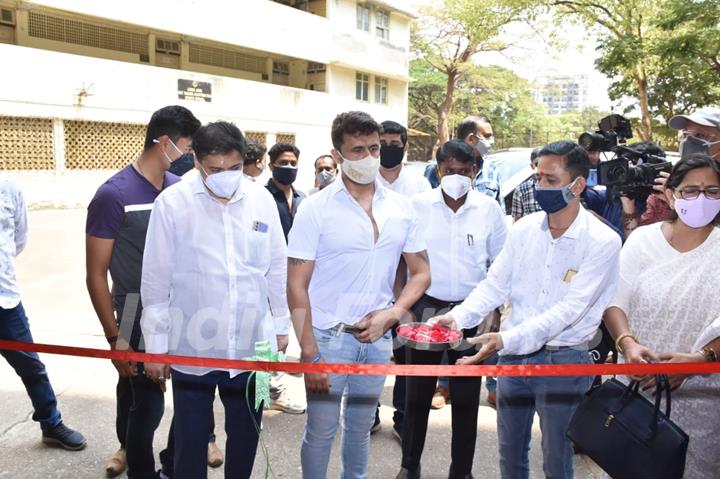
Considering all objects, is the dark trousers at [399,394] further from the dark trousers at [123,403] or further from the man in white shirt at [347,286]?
the dark trousers at [123,403]

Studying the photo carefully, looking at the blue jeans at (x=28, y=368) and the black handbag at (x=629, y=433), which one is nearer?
the black handbag at (x=629, y=433)

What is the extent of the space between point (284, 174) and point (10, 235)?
1773 mm

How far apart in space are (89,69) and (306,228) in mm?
15062

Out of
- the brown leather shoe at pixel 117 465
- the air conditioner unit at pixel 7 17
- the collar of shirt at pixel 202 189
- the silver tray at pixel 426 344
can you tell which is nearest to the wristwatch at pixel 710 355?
the silver tray at pixel 426 344

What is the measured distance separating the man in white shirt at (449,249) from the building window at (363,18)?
853 inches

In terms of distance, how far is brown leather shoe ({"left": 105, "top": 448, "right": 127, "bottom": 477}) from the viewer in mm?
2871

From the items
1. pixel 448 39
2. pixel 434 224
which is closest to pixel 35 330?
pixel 434 224

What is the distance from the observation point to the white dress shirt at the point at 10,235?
9.63ft

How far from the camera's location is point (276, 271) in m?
2.54

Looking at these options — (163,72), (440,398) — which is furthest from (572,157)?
(163,72)

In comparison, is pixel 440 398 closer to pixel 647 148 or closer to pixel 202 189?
pixel 647 148

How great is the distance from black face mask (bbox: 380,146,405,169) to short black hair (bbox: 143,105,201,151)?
147 cm

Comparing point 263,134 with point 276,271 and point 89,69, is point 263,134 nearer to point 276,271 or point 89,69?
point 89,69

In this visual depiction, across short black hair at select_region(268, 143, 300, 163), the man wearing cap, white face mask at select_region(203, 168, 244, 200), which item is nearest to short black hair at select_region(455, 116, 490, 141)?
short black hair at select_region(268, 143, 300, 163)
